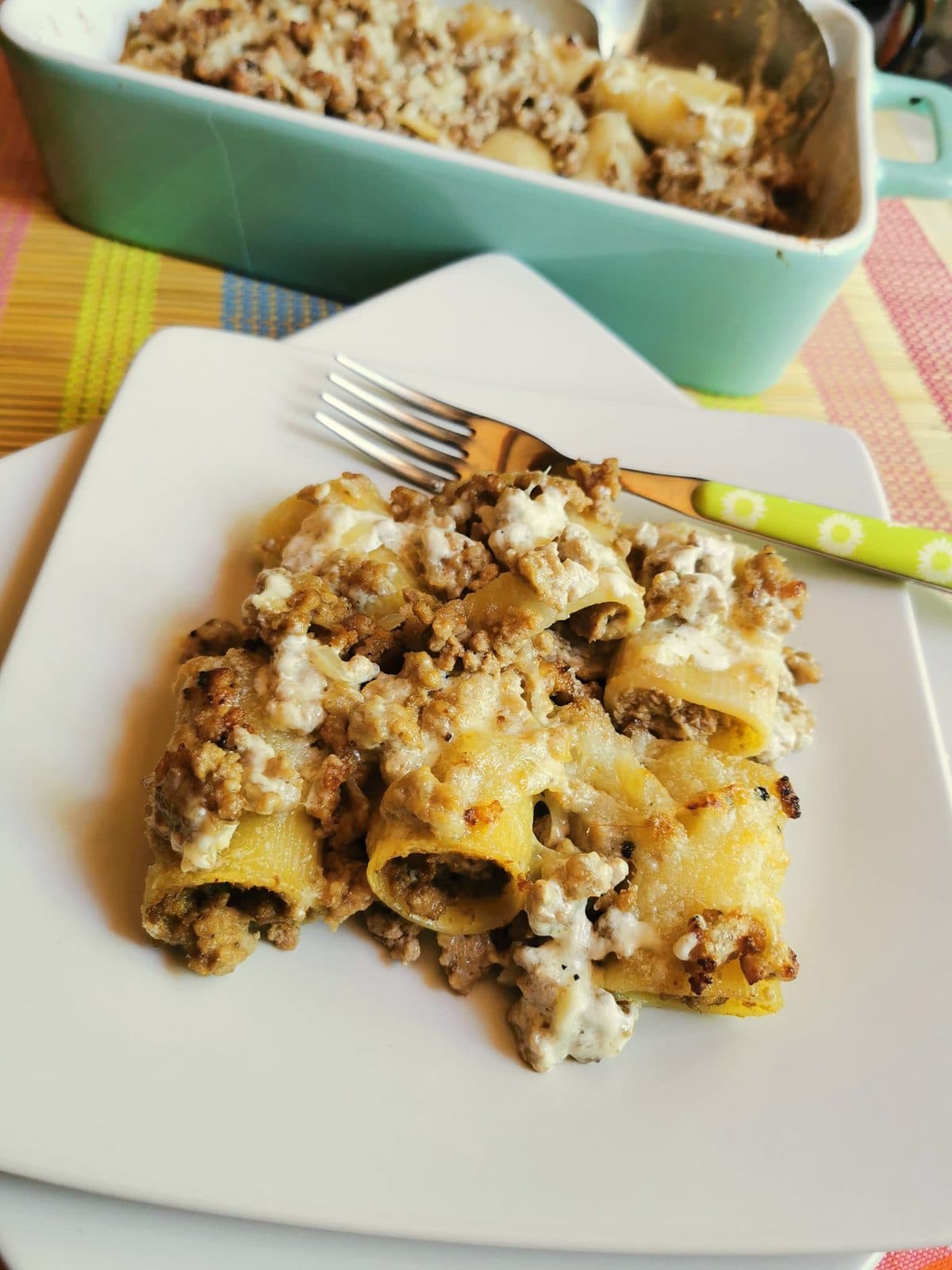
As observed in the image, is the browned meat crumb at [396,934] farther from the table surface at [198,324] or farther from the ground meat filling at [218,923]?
the table surface at [198,324]

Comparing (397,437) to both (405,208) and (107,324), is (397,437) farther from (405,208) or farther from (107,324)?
(107,324)

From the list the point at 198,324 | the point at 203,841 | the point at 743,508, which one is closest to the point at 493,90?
the point at 198,324

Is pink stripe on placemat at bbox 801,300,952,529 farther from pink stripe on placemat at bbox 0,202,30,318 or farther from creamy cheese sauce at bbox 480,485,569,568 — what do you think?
pink stripe on placemat at bbox 0,202,30,318

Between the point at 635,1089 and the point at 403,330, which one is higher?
the point at 403,330

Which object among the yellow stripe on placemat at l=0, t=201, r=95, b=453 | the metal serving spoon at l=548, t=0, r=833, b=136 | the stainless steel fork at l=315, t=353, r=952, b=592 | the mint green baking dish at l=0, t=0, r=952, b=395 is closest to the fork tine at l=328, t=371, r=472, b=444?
the stainless steel fork at l=315, t=353, r=952, b=592

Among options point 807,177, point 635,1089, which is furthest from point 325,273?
point 635,1089

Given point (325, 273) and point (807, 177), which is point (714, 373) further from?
point (325, 273)
